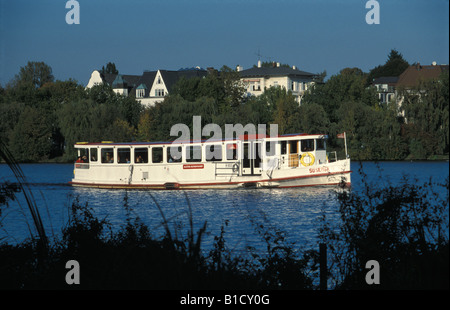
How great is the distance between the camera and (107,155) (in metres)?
40.8

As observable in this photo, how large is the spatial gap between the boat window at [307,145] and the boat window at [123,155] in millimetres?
9924

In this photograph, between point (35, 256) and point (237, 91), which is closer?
point (35, 256)

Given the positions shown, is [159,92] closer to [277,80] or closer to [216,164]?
[277,80]

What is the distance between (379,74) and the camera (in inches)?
3809

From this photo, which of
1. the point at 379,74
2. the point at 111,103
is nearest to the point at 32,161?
the point at 111,103

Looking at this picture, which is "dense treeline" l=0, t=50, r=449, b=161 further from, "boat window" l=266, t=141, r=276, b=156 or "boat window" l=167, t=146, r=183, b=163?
→ "boat window" l=167, t=146, r=183, b=163

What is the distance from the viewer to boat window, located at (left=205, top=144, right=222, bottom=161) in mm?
38500

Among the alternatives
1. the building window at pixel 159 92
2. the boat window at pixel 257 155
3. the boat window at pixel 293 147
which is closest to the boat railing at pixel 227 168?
the boat window at pixel 257 155

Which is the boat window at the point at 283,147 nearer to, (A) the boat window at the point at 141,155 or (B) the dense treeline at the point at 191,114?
(A) the boat window at the point at 141,155

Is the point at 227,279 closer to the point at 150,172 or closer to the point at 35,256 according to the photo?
the point at 35,256

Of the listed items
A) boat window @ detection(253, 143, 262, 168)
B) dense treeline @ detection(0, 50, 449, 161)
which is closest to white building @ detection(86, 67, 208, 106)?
dense treeline @ detection(0, 50, 449, 161)

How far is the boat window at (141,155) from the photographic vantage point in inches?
1577

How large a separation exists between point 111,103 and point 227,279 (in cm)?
6815

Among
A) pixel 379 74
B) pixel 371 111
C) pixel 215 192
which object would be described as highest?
pixel 379 74
